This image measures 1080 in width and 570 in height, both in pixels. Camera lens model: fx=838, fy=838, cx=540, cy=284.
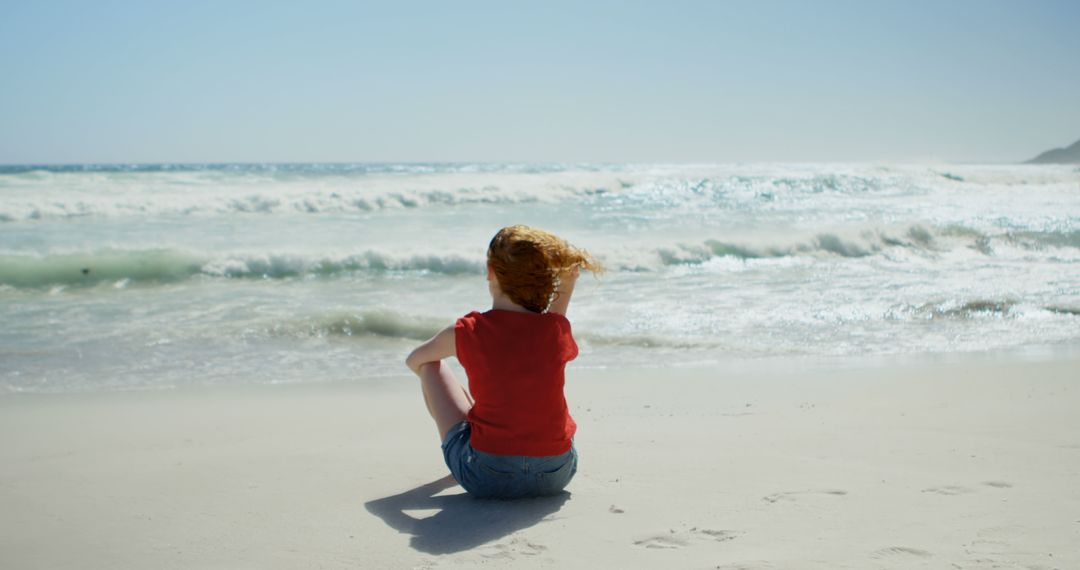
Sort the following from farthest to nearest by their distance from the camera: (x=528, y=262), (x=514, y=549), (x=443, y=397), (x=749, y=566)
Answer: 1. (x=443, y=397)
2. (x=528, y=262)
3. (x=514, y=549)
4. (x=749, y=566)

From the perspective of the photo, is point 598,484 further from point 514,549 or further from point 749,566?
point 749,566

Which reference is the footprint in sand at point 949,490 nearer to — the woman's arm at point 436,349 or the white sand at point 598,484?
the white sand at point 598,484

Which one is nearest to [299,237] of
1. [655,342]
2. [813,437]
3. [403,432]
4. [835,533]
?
[655,342]

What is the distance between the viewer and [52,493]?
3.10 m

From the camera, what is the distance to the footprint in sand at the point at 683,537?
A: 8.01 feet

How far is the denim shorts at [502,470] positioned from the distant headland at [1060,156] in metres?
133

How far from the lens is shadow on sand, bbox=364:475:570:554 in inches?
100

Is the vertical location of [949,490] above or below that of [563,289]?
below

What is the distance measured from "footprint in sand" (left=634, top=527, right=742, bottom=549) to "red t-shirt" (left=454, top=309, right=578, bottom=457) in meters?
0.50

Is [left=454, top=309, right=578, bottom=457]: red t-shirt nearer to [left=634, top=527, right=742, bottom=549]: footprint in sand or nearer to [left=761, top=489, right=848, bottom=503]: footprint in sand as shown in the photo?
[left=634, top=527, right=742, bottom=549]: footprint in sand

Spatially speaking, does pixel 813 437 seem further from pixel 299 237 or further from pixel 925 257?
pixel 299 237

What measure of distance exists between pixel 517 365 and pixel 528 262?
1.11 feet

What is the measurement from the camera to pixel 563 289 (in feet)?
9.35

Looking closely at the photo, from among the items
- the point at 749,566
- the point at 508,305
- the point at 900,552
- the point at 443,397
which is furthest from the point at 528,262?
the point at 900,552
